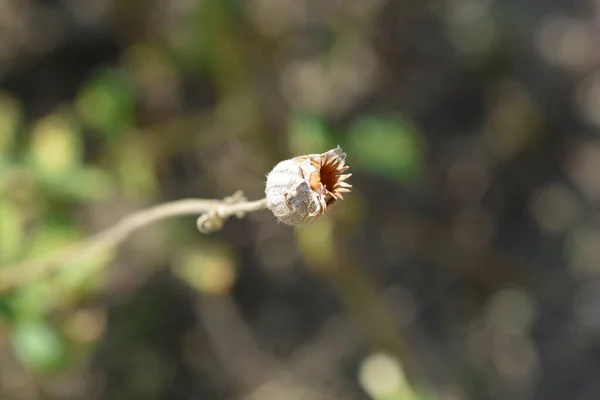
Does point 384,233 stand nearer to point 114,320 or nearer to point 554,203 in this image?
Answer: point 554,203

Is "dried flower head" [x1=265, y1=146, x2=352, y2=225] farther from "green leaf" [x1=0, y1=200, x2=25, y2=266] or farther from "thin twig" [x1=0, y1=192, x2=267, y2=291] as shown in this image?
"green leaf" [x1=0, y1=200, x2=25, y2=266]

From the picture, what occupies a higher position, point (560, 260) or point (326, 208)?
point (560, 260)

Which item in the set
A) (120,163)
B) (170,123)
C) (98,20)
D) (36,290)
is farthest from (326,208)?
(98,20)

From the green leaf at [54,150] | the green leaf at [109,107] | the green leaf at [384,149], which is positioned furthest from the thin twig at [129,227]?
the green leaf at [384,149]

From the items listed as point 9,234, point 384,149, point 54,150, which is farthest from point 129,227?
point 384,149

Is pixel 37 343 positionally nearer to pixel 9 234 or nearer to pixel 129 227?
pixel 9 234

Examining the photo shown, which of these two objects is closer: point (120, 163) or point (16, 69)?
point (120, 163)

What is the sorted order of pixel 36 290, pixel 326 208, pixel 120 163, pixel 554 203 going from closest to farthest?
pixel 326 208 < pixel 36 290 < pixel 120 163 < pixel 554 203

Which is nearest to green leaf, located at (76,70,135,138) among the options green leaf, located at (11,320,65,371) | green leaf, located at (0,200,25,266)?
green leaf, located at (0,200,25,266)

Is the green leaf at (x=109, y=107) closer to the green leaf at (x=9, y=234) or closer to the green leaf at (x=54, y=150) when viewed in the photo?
the green leaf at (x=54, y=150)
